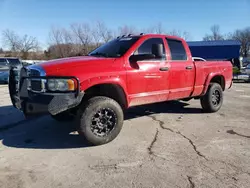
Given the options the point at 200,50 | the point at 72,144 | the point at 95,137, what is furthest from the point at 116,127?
the point at 200,50

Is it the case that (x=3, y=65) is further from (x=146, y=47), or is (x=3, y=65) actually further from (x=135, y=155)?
(x=135, y=155)

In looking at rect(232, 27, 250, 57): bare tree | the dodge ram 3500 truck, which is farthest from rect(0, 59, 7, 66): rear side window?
rect(232, 27, 250, 57): bare tree

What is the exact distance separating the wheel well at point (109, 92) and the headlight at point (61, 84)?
1.93ft

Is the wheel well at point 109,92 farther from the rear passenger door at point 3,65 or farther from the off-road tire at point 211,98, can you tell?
the rear passenger door at point 3,65

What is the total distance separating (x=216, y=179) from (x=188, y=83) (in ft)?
9.94

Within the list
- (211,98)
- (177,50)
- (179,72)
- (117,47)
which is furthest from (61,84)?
(211,98)

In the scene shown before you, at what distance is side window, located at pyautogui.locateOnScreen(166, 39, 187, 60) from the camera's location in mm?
5337

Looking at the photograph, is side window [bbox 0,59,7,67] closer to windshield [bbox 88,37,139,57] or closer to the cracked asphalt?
the cracked asphalt

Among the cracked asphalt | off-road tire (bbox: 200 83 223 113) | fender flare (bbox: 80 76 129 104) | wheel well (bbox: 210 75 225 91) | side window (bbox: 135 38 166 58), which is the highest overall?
side window (bbox: 135 38 166 58)

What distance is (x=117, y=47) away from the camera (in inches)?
193

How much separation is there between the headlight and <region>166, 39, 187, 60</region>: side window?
2588 millimetres

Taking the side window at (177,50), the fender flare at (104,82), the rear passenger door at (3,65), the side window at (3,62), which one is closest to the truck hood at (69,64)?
the fender flare at (104,82)

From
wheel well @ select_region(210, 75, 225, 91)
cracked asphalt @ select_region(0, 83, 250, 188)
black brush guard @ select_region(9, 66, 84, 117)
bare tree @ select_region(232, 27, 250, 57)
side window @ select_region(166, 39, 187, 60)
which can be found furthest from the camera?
bare tree @ select_region(232, 27, 250, 57)

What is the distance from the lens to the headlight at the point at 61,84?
3.63 meters
